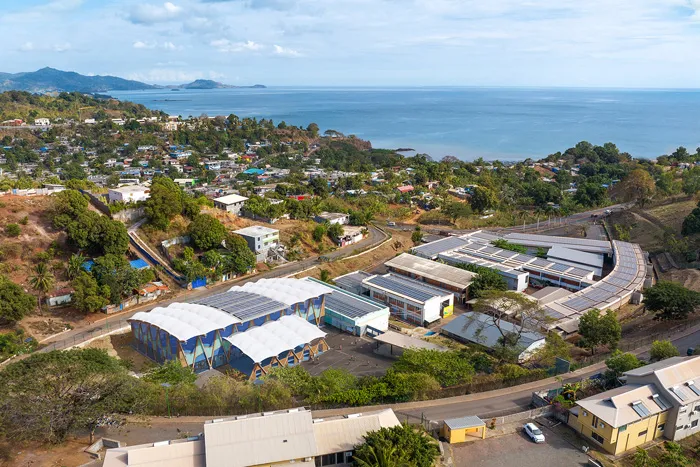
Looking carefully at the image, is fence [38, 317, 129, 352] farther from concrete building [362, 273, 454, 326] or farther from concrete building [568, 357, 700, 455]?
concrete building [568, 357, 700, 455]

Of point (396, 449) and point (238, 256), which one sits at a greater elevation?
point (396, 449)

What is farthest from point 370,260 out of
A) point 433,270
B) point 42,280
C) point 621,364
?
point 42,280

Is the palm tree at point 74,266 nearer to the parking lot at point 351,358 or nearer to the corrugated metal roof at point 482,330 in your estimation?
the parking lot at point 351,358

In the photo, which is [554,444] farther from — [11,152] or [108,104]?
[108,104]

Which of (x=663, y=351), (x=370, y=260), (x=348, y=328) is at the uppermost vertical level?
(x=663, y=351)

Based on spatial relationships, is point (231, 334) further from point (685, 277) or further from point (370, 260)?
point (685, 277)
